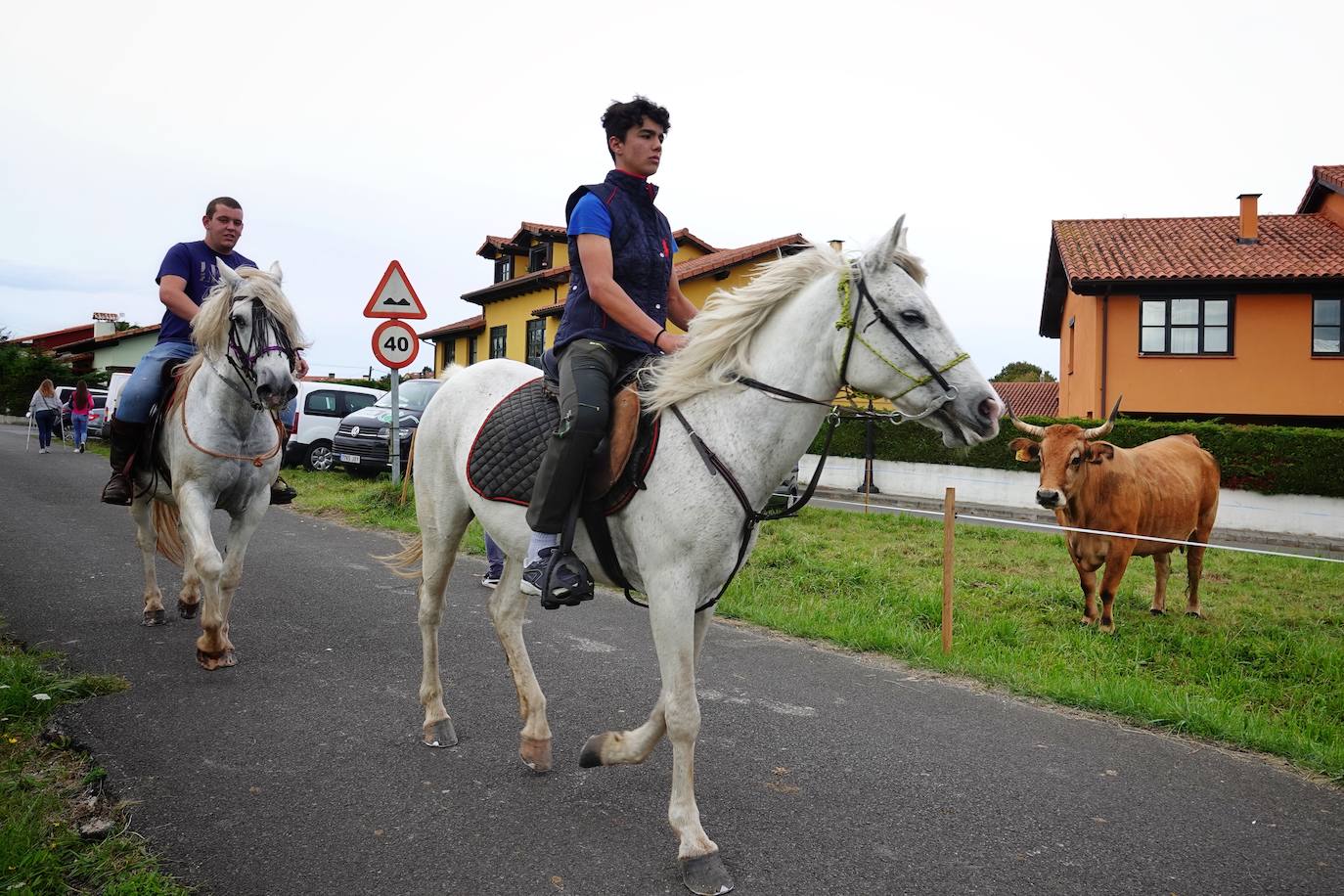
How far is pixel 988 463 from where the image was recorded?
63.9 feet

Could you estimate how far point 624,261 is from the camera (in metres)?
3.60

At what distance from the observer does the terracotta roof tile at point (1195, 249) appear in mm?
22922

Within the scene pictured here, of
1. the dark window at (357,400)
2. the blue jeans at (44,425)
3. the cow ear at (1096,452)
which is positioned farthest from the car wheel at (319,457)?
the cow ear at (1096,452)

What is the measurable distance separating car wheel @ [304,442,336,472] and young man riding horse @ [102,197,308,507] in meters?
12.9

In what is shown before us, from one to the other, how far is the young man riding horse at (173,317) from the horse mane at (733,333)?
3.42 metres

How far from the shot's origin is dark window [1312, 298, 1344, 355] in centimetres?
2284

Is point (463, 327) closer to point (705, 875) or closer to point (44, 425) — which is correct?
point (44, 425)

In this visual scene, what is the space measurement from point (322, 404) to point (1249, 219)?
2613 cm

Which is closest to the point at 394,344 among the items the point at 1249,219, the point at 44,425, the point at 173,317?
the point at 173,317

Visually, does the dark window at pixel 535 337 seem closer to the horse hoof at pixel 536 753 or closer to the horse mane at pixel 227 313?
the horse mane at pixel 227 313

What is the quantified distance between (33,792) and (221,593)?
1978mm

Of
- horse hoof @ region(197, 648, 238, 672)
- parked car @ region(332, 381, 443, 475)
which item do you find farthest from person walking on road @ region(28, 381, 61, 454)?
horse hoof @ region(197, 648, 238, 672)

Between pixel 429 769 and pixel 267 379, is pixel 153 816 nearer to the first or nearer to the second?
pixel 429 769

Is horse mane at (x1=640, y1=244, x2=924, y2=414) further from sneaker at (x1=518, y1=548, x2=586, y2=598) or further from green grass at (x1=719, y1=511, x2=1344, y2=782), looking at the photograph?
green grass at (x1=719, y1=511, x2=1344, y2=782)
